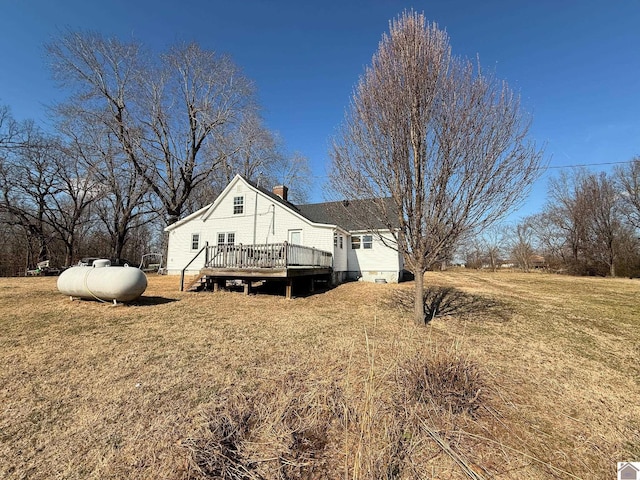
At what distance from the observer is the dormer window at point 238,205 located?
56.7 ft

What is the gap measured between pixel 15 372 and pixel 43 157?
28338 mm

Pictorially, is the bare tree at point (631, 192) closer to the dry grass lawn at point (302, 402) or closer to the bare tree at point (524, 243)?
the bare tree at point (524, 243)

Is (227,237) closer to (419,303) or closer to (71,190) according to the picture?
(419,303)

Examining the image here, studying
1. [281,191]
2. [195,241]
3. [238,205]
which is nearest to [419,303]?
[238,205]

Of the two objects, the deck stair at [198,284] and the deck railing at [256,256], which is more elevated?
the deck railing at [256,256]

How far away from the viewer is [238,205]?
57.0 ft

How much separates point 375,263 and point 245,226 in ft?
27.1

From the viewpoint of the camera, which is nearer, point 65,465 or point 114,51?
point 65,465

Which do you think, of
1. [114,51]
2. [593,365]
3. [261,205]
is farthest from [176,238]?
[593,365]

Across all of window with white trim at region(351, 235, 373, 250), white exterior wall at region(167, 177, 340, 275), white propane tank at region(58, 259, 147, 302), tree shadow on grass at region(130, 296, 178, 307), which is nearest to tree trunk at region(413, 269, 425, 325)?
white exterior wall at region(167, 177, 340, 275)

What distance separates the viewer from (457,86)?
256 inches

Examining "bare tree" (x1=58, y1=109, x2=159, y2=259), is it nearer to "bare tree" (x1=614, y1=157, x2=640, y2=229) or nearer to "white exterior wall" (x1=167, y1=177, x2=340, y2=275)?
"white exterior wall" (x1=167, y1=177, x2=340, y2=275)

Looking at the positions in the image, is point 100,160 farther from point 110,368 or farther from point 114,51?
point 110,368

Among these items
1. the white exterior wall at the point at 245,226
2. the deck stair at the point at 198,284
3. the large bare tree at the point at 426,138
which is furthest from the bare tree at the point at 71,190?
the large bare tree at the point at 426,138
